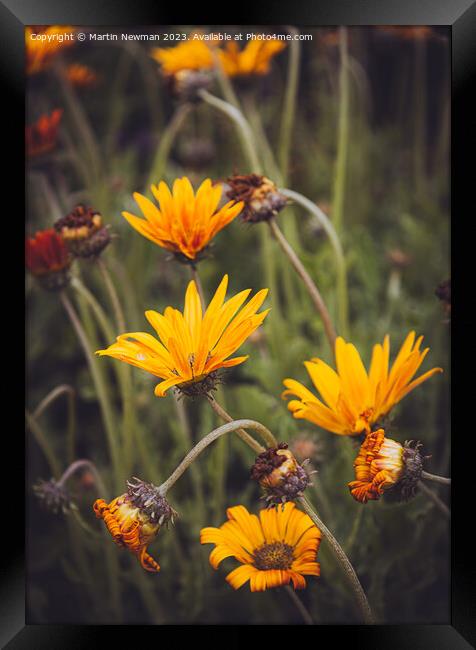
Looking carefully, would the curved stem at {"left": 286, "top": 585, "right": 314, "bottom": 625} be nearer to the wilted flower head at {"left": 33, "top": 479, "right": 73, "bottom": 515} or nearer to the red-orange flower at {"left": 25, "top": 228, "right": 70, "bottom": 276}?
the wilted flower head at {"left": 33, "top": 479, "right": 73, "bottom": 515}

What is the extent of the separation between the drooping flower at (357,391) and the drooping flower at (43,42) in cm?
46

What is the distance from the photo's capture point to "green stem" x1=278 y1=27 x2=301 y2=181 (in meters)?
0.95

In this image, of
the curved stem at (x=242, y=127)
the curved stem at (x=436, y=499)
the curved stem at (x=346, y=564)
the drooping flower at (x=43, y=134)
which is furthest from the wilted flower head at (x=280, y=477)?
the drooping flower at (x=43, y=134)

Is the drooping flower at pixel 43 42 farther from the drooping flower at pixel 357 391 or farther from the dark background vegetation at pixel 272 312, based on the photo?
the drooping flower at pixel 357 391

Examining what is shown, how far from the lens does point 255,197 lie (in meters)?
0.71

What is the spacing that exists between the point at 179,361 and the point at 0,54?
417mm

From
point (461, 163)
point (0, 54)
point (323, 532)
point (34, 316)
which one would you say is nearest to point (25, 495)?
point (34, 316)

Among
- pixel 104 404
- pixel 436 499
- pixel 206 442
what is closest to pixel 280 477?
pixel 206 442

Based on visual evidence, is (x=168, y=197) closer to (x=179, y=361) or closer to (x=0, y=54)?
(x=179, y=361)

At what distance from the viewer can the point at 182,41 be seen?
0.85 metres

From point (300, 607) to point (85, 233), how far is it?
0.45 meters

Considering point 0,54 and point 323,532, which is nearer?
point 323,532

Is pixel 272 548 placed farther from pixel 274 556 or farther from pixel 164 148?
pixel 164 148

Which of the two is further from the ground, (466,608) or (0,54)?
(0,54)
